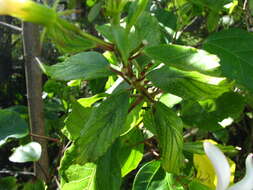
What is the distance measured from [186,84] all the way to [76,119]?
0.21 metres

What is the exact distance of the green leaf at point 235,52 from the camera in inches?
22.3

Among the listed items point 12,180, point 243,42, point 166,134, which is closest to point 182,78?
point 166,134

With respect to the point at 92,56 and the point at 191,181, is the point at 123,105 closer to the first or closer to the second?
the point at 92,56

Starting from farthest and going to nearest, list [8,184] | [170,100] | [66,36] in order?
1. [8,184]
2. [170,100]
3. [66,36]

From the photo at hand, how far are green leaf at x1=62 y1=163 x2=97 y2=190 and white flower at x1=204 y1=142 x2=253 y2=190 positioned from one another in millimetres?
220

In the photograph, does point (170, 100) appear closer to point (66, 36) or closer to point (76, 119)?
point (76, 119)

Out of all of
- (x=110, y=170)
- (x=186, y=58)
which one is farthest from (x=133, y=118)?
(x=186, y=58)

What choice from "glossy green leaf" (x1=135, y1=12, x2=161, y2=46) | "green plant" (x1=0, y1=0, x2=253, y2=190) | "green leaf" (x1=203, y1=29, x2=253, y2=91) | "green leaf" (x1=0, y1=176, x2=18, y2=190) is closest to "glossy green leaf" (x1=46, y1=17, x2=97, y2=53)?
"green plant" (x1=0, y1=0, x2=253, y2=190)

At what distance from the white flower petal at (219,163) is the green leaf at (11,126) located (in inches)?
18.7

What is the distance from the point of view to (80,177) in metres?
0.65

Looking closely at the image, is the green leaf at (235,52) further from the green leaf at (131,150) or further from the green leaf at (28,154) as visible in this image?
the green leaf at (28,154)

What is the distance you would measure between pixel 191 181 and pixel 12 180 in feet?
1.89

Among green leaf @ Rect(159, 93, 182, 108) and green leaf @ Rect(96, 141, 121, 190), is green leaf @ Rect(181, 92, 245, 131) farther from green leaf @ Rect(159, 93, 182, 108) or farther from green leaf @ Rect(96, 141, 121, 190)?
green leaf @ Rect(96, 141, 121, 190)

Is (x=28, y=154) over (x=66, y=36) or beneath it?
beneath
